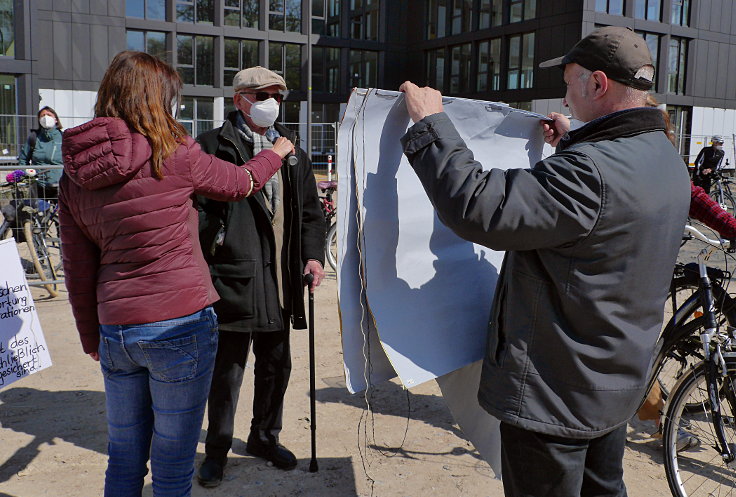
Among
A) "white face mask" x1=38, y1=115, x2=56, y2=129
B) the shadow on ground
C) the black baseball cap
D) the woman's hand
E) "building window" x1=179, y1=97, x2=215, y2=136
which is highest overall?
"building window" x1=179, y1=97, x2=215, y2=136

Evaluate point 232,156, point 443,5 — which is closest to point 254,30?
point 443,5

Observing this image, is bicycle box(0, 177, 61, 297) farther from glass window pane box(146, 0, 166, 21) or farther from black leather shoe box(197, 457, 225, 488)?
glass window pane box(146, 0, 166, 21)

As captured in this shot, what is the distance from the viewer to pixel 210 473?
3.57 metres

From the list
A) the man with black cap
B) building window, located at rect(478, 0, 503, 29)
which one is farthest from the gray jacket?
building window, located at rect(478, 0, 503, 29)

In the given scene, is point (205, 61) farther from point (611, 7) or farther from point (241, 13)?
point (611, 7)

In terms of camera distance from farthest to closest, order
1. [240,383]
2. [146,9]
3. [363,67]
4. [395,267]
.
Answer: [363,67], [146,9], [240,383], [395,267]

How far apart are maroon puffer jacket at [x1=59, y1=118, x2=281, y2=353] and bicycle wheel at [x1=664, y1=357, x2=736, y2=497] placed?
226 centimetres

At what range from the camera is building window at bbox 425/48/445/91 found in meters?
36.7

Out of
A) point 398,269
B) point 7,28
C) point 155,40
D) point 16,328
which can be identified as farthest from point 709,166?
point 7,28

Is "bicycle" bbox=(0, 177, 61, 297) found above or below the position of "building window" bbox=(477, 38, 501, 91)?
below

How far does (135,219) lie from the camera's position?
7.70 ft

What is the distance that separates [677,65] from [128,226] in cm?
3431

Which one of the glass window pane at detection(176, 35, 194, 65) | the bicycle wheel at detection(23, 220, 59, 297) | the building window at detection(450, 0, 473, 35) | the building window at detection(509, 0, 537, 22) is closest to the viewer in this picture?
the bicycle wheel at detection(23, 220, 59, 297)

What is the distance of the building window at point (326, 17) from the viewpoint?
35.5 metres
